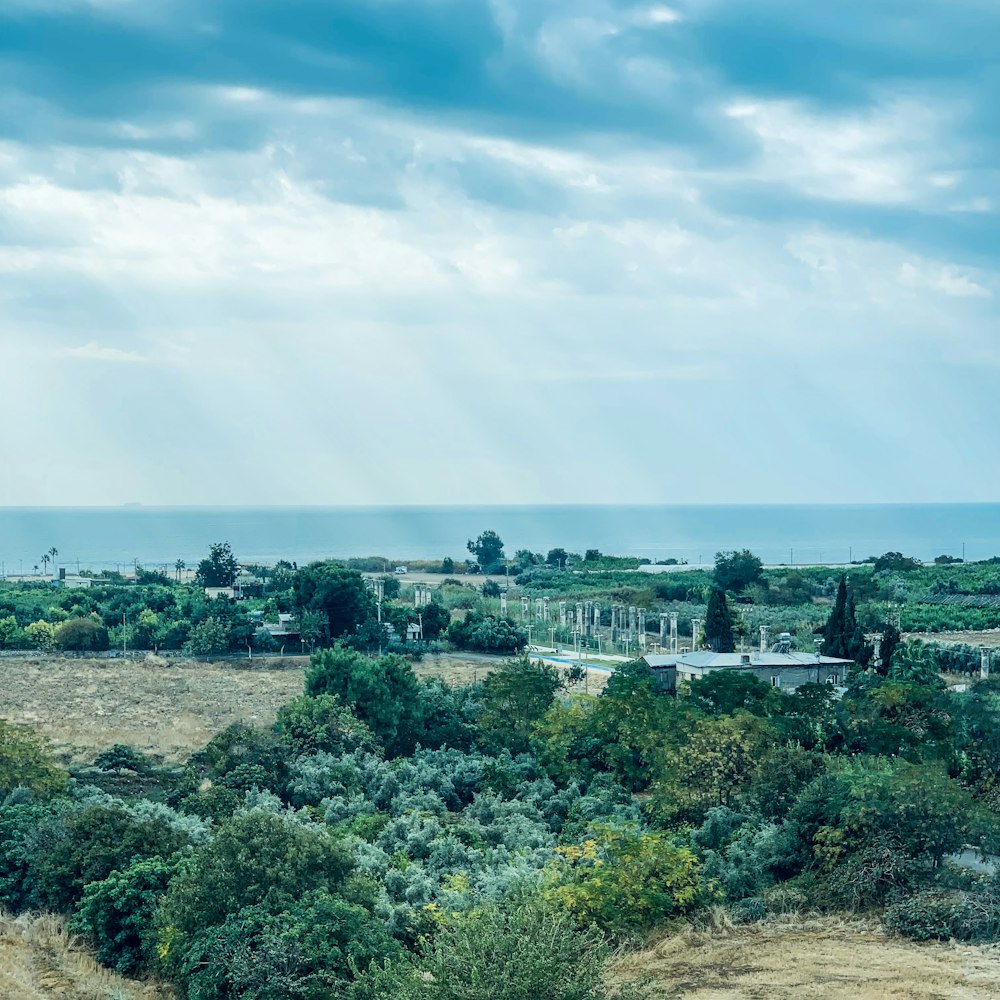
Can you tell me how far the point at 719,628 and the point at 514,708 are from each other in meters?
24.1

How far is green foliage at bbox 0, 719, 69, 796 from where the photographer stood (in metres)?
32.6

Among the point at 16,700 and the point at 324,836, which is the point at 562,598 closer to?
the point at 16,700

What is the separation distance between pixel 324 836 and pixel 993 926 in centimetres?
1246

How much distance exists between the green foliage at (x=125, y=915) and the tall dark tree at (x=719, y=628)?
41.2 m

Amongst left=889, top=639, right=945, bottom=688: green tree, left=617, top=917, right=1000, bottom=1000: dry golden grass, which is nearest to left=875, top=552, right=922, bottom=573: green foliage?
left=889, top=639, right=945, bottom=688: green tree

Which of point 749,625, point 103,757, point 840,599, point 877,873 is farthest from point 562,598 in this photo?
point 877,873

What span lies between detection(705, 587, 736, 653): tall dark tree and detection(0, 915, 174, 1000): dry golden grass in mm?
41922

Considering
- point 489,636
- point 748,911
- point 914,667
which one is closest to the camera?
point 748,911

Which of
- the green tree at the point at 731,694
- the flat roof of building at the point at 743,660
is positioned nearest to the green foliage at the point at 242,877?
the green tree at the point at 731,694

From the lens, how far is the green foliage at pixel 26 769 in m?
32.6

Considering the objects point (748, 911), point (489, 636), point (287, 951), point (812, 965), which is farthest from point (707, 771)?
point (489, 636)

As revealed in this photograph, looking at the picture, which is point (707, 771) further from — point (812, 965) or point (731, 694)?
point (812, 965)

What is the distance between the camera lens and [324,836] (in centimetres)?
2464

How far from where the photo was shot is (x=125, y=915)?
81.4ft
